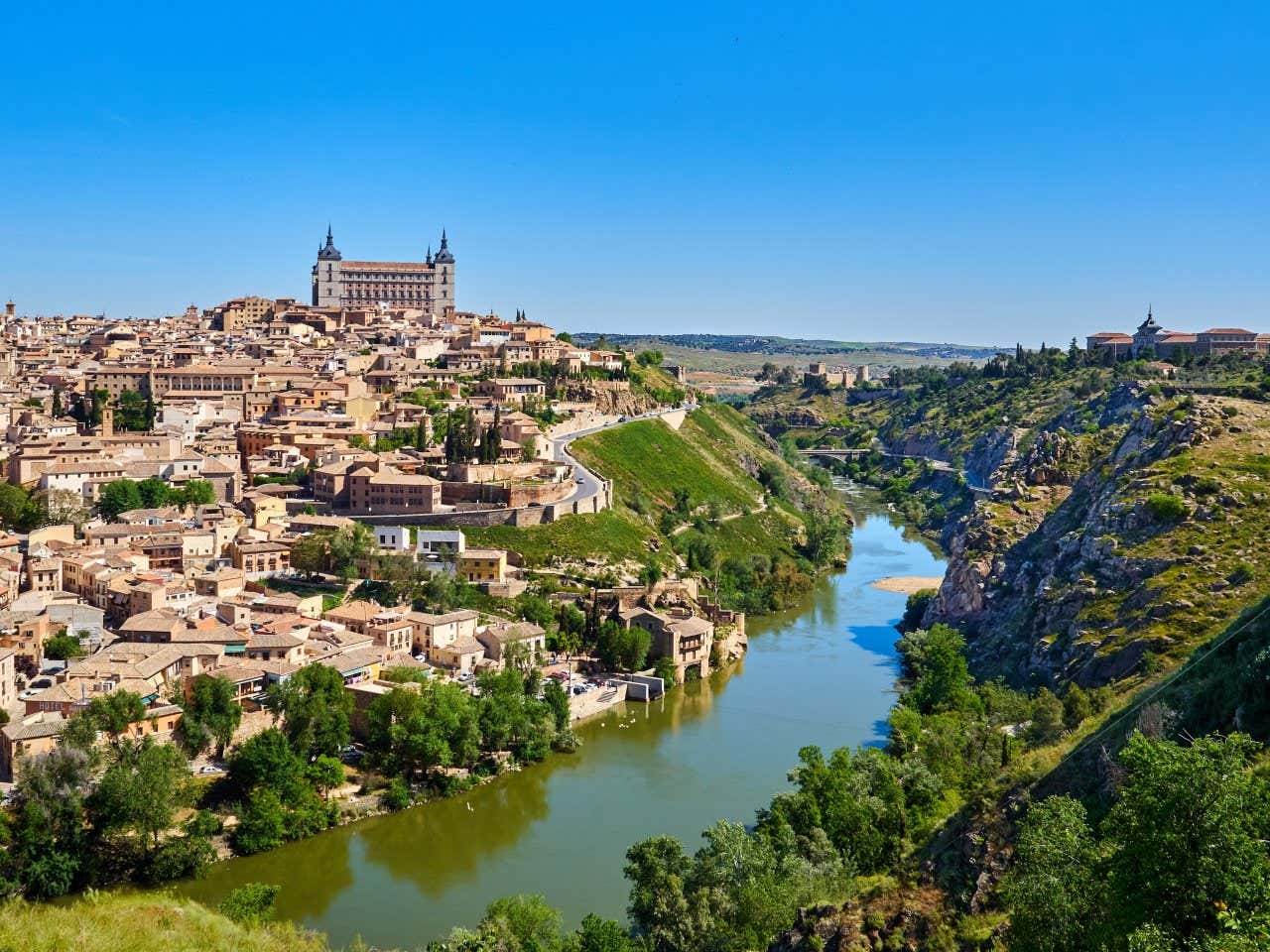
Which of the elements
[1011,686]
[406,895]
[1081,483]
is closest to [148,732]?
[406,895]

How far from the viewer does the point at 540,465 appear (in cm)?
3866

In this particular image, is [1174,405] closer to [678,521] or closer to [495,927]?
[678,521]

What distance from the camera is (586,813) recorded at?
21.4m

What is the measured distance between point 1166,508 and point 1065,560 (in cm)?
303

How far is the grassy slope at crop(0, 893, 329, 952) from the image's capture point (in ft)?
32.4

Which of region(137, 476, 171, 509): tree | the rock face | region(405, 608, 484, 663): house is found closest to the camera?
the rock face

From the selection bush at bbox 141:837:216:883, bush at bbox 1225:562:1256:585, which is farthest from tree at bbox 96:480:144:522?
bush at bbox 1225:562:1256:585

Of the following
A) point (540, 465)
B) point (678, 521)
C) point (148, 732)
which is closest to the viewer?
point (148, 732)

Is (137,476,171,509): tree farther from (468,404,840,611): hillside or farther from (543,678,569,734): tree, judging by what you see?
(543,678,569,734): tree

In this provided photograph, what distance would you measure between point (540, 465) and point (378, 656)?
1478cm

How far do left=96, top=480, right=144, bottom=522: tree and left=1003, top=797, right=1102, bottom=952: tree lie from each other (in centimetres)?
2736

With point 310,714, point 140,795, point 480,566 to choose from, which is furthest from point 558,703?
point 140,795

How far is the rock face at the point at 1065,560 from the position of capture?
84.3 feet

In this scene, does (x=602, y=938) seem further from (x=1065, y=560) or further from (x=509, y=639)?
(x=1065, y=560)
